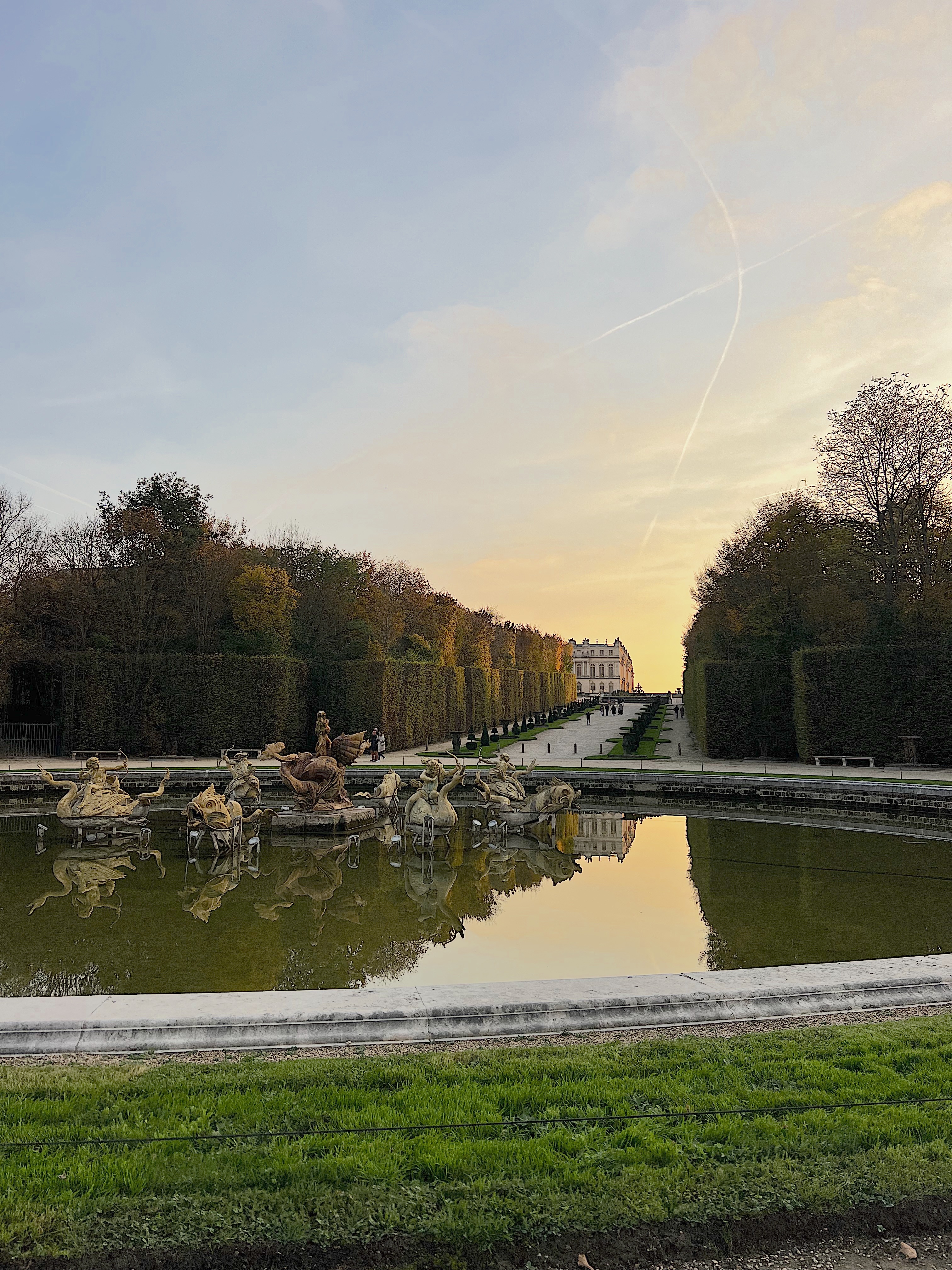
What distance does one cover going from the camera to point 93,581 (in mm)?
34469

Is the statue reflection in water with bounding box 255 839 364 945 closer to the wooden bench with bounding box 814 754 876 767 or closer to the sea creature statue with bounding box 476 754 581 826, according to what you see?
the sea creature statue with bounding box 476 754 581 826

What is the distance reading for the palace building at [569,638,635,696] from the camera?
167 meters

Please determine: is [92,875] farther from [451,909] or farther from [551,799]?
[551,799]

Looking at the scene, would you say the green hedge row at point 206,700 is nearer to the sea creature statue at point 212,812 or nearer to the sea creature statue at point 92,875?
the sea creature statue at point 92,875

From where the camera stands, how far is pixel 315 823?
15.0 metres

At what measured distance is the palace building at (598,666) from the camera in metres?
167

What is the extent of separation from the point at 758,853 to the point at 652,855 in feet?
5.61

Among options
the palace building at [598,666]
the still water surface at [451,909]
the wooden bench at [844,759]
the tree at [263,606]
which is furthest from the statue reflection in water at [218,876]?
the palace building at [598,666]

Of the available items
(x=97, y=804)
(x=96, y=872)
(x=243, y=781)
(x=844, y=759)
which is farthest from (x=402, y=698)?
(x=96, y=872)

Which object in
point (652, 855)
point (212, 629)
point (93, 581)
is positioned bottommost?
point (652, 855)

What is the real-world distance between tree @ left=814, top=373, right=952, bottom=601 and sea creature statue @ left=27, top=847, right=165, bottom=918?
25.4 meters

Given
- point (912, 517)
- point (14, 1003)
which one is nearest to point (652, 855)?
point (14, 1003)

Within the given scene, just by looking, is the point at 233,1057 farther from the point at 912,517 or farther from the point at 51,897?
the point at 912,517

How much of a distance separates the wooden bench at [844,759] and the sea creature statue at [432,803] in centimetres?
1694
